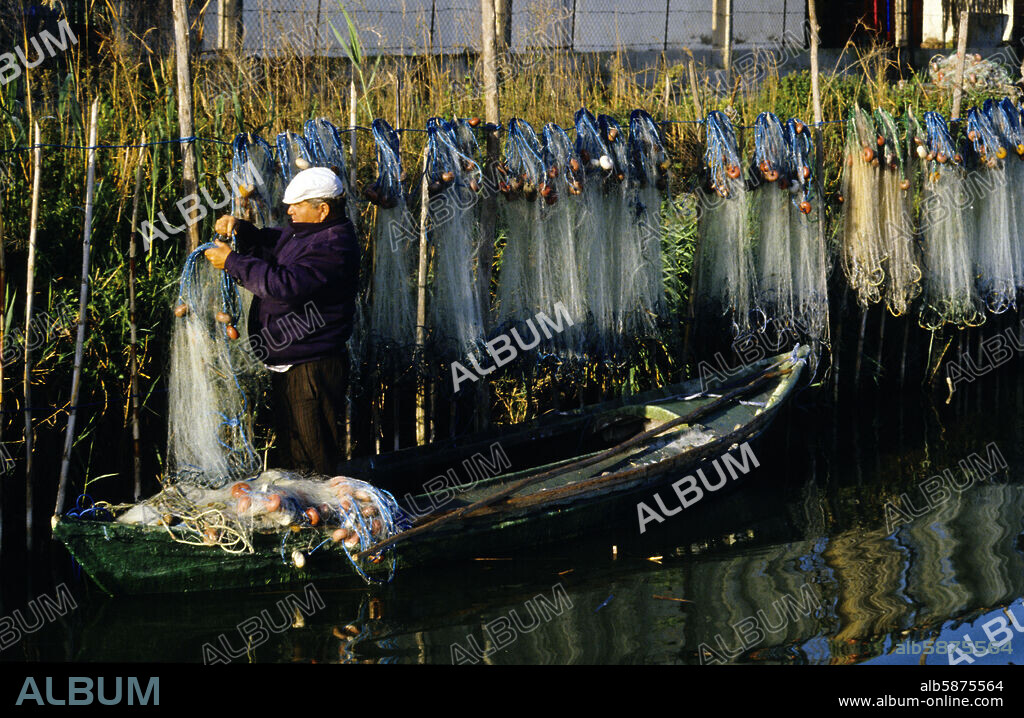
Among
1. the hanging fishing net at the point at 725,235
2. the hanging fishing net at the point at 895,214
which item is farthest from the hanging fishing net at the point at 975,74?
the hanging fishing net at the point at 725,235

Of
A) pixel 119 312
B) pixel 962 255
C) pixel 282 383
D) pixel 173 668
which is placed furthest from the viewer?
pixel 962 255

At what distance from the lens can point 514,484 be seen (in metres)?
5.65

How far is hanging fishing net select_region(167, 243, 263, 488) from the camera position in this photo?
5.15 m

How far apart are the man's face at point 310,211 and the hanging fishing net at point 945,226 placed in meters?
4.55

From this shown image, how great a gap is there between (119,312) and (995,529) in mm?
5167

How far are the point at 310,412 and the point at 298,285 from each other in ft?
2.26

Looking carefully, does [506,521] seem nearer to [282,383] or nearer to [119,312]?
[282,383]

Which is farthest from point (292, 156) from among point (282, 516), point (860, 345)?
point (860, 345)

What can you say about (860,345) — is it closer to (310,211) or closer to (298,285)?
(310,211)

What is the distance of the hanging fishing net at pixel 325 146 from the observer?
555 centimetres

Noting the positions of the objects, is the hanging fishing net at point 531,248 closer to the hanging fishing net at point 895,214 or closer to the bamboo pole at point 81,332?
the bamboo pole at point 81,332

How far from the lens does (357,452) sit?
21.6 feet

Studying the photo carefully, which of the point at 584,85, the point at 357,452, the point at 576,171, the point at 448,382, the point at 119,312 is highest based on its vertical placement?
the point at 584,85

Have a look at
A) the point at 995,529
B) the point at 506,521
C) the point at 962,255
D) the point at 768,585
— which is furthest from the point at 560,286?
the point at 962,255
